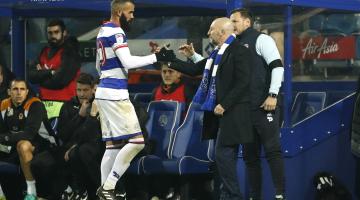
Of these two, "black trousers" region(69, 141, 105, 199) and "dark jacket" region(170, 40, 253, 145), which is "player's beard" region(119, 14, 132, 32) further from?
"black trousers" region(69, 141, 105, 199)

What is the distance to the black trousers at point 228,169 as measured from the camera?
885cm

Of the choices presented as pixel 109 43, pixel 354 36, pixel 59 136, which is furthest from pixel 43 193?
pixel 354 36

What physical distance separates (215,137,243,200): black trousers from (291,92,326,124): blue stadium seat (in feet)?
3.97

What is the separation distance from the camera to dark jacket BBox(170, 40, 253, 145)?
8.81m

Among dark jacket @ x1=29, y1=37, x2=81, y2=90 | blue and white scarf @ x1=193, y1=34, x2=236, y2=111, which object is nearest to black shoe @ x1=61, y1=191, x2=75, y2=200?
dark jacket @ x1=29, y1=37, x2=81, y2=90

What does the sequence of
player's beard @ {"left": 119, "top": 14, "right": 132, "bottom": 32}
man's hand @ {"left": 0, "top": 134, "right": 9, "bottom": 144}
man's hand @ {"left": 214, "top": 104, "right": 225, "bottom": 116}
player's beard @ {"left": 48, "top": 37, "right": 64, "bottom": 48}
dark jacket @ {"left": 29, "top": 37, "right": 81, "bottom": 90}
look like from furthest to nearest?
player's beard @ {"left": 48, "top": 37, "right": 64, "bottom": 48}
dark jacket @ {"left": 29, "top": 37, "right": 81, "bottom": 90}
man's hand @ {"left": 0, "top": 134, "right": 9, "bottom": 144}
player's beard @ {"left": 119, "top": 14, "right": 132, "bottom": 32}
man's hand @ {"left": 214, "top": 104, "right": 225, "bottom": 116}

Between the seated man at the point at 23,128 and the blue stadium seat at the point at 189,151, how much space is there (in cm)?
120

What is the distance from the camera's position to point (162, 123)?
10703 millimetres

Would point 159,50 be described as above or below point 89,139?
above

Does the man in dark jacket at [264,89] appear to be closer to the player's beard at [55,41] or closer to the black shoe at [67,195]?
the black shoe at [67,195]

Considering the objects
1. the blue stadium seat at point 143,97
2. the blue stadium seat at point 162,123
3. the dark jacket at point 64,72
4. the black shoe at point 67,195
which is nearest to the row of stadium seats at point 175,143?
the blue stadium seat at point 162,123

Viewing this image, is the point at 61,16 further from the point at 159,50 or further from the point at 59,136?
the point at 159,50

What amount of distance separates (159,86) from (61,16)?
1.95 meters

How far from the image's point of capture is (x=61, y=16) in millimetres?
12594
